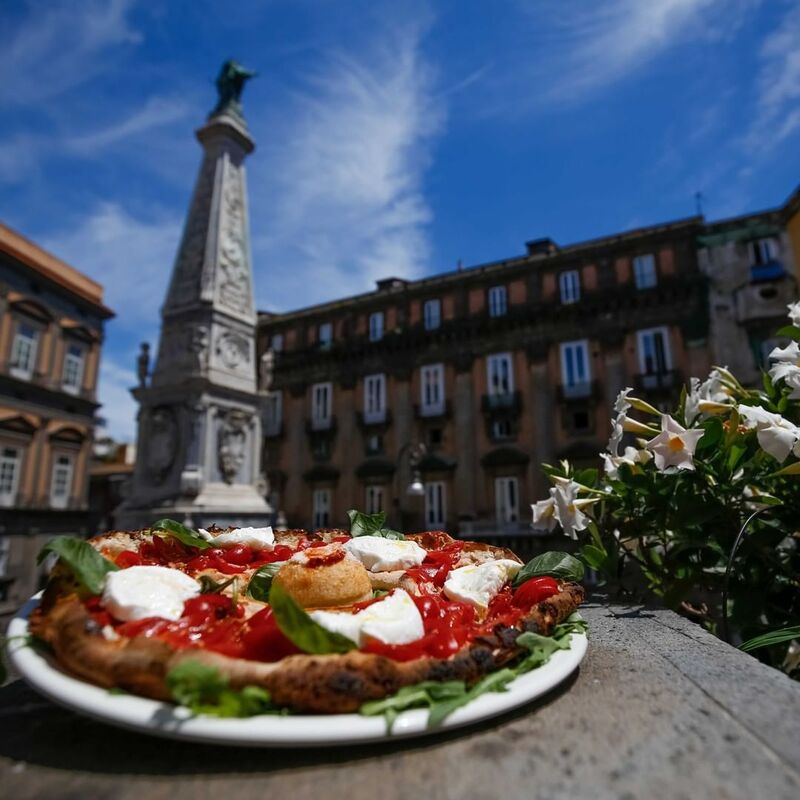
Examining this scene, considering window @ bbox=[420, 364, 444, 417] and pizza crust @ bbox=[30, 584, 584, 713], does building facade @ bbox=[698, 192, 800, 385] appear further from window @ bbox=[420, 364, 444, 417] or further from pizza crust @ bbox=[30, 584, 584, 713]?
pizza crust @ bbox=[30, 584, 584, 713]

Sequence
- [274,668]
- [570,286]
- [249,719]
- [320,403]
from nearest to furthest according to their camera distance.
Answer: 1. [249,719]
2. [274,668]
3. [570,286]
4. [320,403]

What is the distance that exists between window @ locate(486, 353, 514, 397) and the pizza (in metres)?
22.5

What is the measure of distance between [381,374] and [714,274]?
1508cm

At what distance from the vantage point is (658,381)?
21.1 m

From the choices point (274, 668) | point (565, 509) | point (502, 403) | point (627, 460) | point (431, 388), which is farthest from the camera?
point (431, 388)

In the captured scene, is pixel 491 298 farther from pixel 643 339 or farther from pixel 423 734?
pixel 423 734

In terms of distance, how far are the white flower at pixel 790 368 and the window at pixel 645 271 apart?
22.2 meters

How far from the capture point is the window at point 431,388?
25391 mm

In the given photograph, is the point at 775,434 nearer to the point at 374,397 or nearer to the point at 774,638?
the point at 774,638

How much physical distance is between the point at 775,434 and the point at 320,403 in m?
26.8

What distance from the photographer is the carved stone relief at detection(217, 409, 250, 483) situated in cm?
1039

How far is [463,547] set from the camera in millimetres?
2416

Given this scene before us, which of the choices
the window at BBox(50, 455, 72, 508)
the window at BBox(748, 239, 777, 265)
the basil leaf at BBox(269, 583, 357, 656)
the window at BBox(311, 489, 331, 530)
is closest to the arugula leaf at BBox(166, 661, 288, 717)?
the basil leaf at BBox(269, 583, 357, 656)

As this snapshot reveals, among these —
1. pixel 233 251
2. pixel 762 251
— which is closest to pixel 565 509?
pixel 233 251
